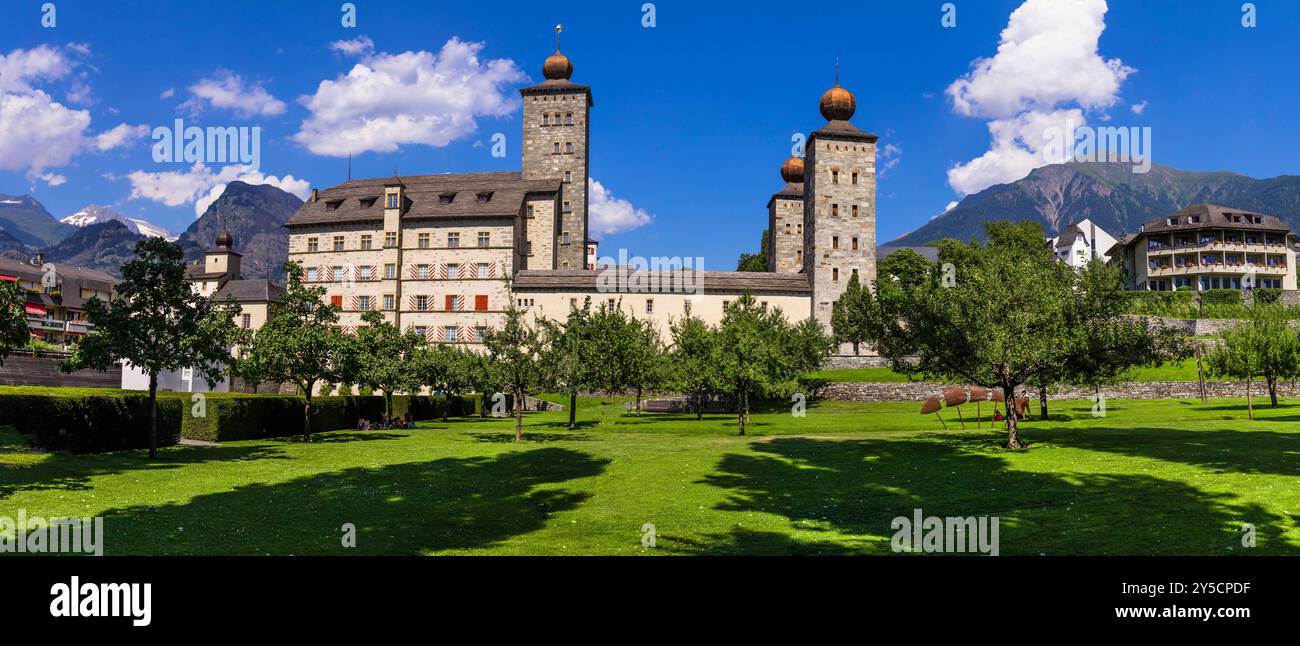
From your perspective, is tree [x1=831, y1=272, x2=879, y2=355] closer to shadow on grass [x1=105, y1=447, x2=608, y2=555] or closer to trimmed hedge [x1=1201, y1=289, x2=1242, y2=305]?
trimmed hedge [x1=1201, y1=289, x2=1242, y2=305]

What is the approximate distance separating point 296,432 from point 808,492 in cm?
3136

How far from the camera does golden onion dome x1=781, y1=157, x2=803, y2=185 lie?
111 m

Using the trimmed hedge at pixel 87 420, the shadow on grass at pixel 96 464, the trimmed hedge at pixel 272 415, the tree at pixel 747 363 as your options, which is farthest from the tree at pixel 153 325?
the tree at pixel 747 363

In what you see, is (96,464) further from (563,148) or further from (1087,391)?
(563,148)

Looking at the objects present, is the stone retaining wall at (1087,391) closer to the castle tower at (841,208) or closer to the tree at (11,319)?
the castle tower at (841,208)

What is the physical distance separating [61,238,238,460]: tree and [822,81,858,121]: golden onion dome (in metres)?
85.2

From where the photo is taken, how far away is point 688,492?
60.5ft

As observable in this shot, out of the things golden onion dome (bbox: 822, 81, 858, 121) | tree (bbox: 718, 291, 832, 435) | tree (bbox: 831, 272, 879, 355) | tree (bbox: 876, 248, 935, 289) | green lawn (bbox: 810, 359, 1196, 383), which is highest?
golden onion dome (bbox: 822, 81, 858, 121)

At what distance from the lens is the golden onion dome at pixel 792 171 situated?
365ft

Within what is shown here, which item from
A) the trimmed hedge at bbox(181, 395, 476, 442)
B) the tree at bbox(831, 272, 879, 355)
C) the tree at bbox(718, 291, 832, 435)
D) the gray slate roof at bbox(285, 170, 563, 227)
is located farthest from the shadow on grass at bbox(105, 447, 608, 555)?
the gray slate roof at bbox(285, 170, 563, 227)

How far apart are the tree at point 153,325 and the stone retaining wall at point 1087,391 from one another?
160ft

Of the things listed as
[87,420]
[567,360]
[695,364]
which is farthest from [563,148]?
[87,420]
